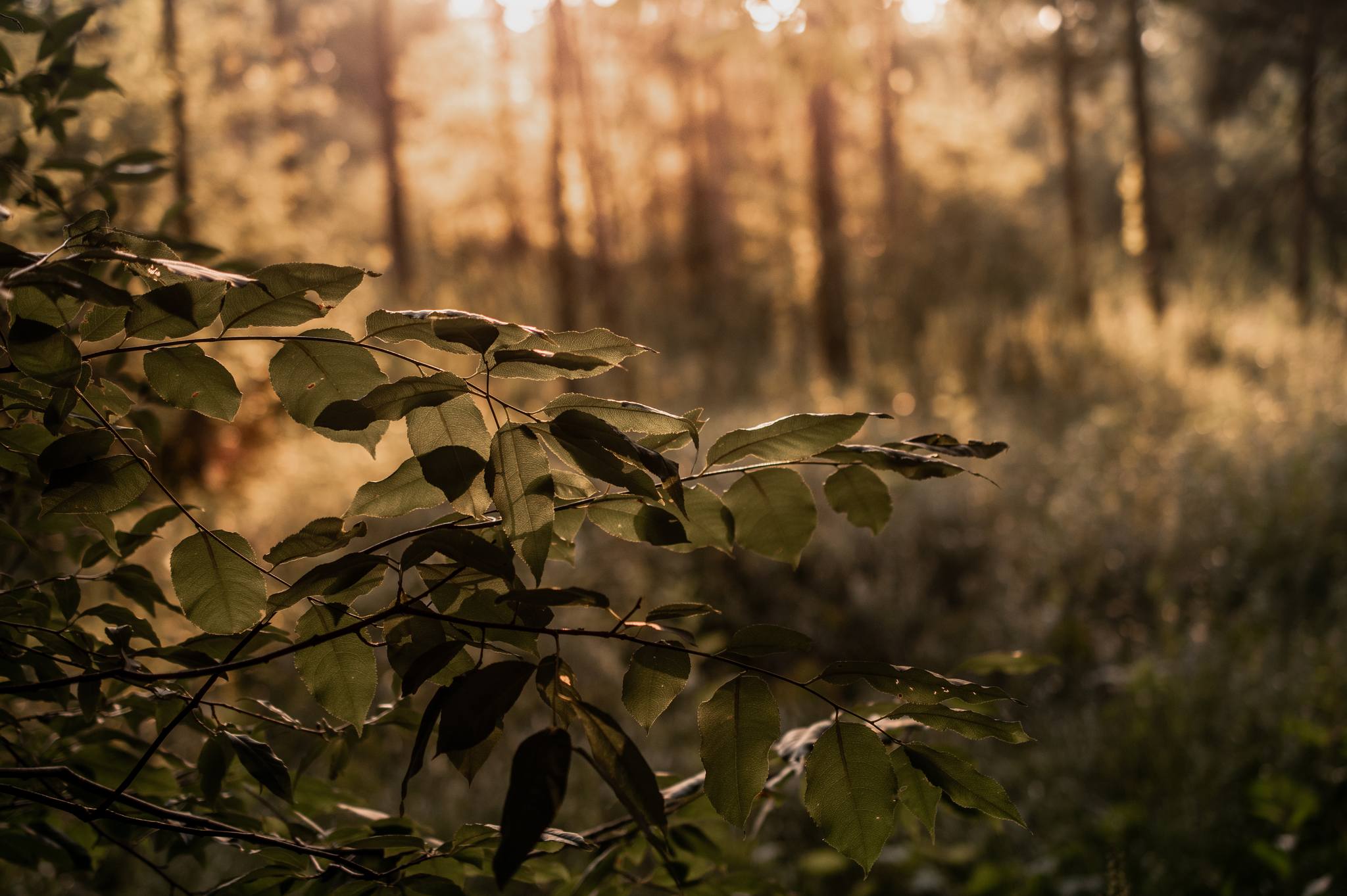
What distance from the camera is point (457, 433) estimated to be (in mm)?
758

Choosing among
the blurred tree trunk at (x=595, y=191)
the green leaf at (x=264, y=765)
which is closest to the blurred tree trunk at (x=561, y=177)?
the blurred tree trunk at (x=595, y=191)

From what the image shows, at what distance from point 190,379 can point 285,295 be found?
0.11m

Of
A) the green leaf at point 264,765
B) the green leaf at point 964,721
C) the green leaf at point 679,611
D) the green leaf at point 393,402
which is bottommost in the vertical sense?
the green leaf at point 264,765

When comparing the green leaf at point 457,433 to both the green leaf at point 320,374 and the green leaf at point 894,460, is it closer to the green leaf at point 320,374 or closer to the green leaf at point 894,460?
the green leaf at point 320,374

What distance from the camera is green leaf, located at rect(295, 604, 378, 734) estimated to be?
2.68 ft

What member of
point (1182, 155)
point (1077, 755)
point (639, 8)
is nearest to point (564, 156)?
point (639, 8)

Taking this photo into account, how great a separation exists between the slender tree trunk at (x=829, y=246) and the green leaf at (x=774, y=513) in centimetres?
1014

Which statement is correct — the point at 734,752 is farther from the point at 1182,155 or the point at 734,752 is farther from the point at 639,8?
the point at 1182,155

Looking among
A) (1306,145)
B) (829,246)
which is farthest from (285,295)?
(1306,145)

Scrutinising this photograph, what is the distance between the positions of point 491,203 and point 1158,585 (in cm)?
2023

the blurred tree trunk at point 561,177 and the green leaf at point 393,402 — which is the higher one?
the blurred tree trunk at point 561,177

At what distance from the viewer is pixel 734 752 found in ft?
Result: 2.53

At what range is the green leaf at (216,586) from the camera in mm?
804

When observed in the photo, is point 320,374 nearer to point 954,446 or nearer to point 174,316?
point 174,316
